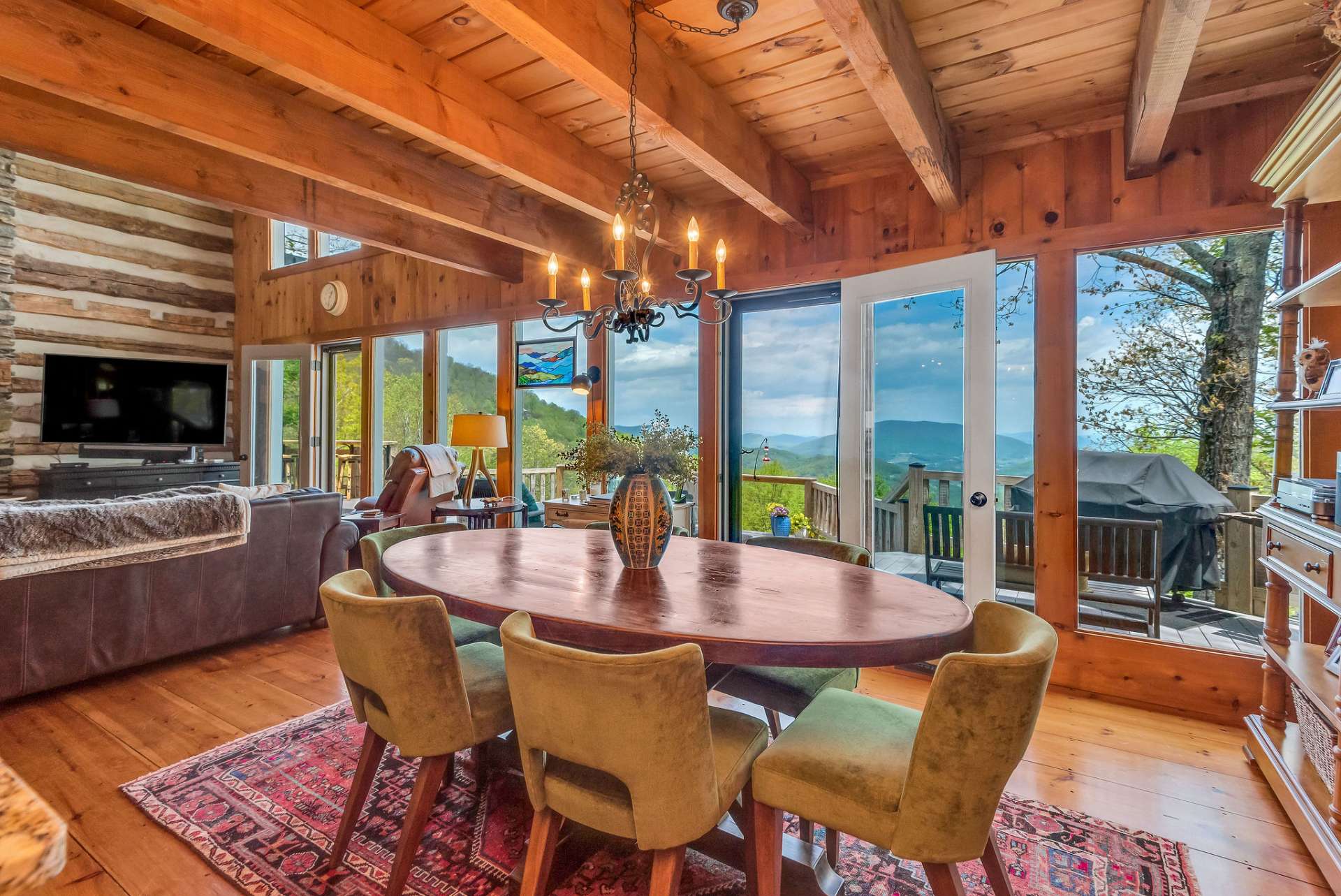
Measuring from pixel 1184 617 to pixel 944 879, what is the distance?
2.88m

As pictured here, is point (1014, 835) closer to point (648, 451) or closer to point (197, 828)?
Result: point (648, 451)

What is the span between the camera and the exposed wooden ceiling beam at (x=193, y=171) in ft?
8.57

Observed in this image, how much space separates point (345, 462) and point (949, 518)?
5.97m

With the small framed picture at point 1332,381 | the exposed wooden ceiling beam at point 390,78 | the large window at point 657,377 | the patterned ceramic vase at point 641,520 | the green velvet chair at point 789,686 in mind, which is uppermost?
the exposed wooden ceiling beam at point 390,78

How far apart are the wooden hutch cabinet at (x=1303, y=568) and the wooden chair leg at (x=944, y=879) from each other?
1.17 meters

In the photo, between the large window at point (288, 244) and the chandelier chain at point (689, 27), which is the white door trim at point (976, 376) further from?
the large window at point (288, 244)

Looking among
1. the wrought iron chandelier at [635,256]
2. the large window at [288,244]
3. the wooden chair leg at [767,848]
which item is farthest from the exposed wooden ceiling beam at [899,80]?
the large window at [288,244]

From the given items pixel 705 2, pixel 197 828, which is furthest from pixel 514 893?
pixel 705 2

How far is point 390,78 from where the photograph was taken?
221cm

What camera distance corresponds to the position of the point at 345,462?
21.5 ft

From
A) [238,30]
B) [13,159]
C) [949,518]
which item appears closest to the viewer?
[238,30]

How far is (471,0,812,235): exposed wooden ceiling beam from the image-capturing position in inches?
68.7

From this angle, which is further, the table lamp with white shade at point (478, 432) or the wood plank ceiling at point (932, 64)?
the table lamp with white shade at point (478, 432)

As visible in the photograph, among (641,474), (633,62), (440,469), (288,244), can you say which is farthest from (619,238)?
(288,244)
